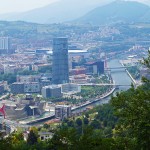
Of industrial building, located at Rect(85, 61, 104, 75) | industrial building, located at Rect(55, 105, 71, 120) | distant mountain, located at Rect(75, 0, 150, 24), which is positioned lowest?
industrial building, located at Rect(55, 105, 71, 120)

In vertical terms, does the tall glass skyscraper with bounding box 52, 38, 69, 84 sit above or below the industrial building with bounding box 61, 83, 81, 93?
above

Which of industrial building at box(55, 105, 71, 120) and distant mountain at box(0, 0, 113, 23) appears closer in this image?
industrial building at box(55, 105, 71, 120)

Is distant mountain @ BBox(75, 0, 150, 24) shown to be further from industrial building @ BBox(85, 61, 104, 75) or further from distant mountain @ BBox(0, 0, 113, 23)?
industrial building @ BBox(85, 61, 104, 75)

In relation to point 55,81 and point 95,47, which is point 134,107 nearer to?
point 55,81

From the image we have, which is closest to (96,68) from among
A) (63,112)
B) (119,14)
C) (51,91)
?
(51,91)

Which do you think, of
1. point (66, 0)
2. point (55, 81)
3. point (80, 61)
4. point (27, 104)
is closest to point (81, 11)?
point (66, 0)

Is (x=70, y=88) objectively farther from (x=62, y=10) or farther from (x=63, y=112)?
(x=62, y=10)

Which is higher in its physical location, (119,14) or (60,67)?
(119,14)

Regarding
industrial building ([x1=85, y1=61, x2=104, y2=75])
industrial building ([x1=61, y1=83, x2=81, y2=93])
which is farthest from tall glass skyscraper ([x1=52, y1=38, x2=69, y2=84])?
industrial building ([x1=85, y1=61, x2=104, y2=75])
